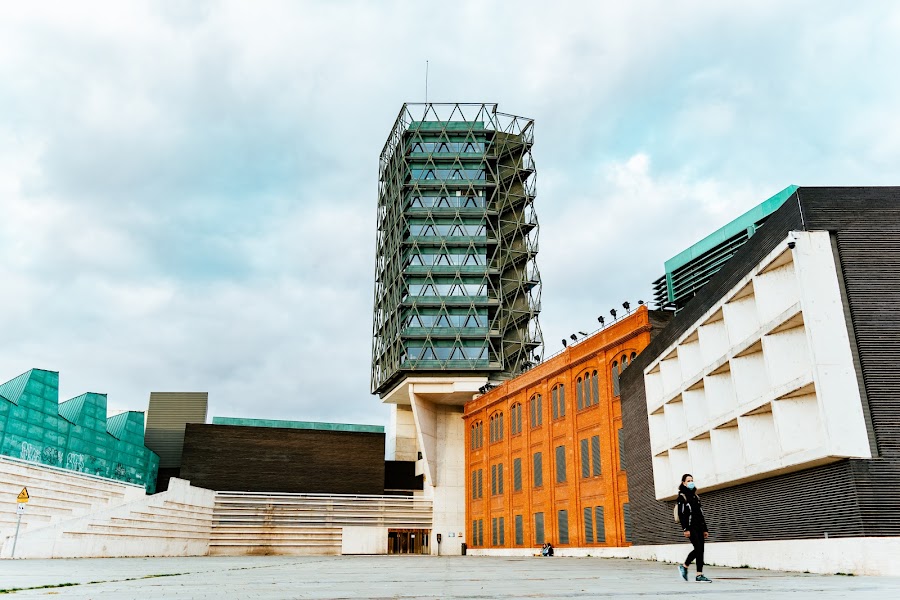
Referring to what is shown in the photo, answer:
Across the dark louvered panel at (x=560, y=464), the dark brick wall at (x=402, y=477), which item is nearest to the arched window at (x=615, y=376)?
the dark louvered panel at (x=560, y=464)

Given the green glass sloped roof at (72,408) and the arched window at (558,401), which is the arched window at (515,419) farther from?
the green glass sloped roof at (72,408)

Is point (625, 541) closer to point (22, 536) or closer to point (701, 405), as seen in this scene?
point (701, 405)

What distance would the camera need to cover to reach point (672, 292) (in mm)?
63406

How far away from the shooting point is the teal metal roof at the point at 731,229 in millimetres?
46562

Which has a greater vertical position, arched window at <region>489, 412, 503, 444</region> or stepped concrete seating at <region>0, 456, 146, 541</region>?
arched window at <region>489, 412, 503, 444</region>

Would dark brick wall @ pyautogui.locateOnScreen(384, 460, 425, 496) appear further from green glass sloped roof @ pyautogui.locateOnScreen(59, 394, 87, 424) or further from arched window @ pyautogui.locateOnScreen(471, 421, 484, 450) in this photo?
green glass sloped roof @ pyautogui.locateOnScreen(59, 394, 87, 424)

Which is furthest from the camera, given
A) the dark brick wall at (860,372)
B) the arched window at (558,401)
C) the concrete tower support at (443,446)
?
the concrete tower support at (443,446)

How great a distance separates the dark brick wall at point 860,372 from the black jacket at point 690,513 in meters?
4.11

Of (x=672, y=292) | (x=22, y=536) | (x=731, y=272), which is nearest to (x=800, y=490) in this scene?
(x=731, y=272)

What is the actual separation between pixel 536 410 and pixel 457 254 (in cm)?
2372

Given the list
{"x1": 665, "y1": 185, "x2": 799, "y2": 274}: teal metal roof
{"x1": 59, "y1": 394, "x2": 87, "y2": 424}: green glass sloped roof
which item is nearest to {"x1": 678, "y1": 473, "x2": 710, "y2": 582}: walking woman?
{"x1": 665, "y1": 185, "x2": 799, "y2": 274}: teal metal roof

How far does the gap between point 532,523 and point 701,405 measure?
27897mm

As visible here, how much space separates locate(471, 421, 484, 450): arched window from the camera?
2305 inches

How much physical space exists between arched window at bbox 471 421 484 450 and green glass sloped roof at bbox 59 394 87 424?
29846mm
